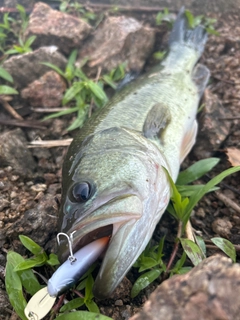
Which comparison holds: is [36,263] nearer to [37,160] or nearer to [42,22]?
[37,160]

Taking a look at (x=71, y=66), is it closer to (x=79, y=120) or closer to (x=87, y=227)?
(x=79, y=120)

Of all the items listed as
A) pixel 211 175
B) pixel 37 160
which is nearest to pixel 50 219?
pixel 37 160

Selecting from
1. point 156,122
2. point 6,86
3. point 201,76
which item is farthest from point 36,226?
point 201,76

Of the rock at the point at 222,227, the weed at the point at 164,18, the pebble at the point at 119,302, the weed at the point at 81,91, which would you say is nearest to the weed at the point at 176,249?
the pebble at the point at 119,302

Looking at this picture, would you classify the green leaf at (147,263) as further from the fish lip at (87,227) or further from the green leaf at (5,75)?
the green leaf at (5,75)

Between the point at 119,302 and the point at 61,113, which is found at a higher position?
the point at 61,113

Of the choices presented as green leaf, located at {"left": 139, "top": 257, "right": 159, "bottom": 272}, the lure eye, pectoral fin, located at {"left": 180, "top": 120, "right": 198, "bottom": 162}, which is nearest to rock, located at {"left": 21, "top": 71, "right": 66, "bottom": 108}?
pectoral fin, located at {"left": 180, "top": 120, "right": 198, "bottom": 162}
